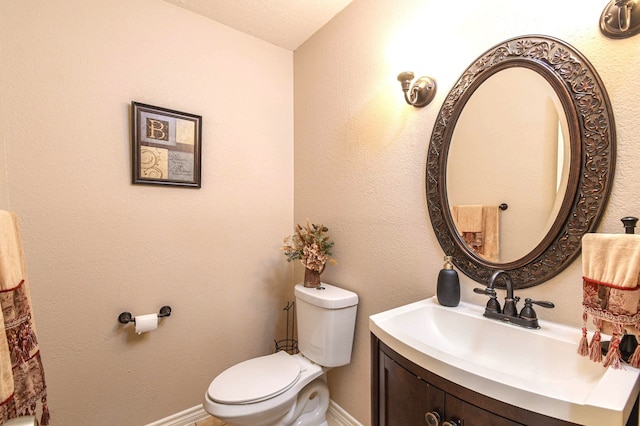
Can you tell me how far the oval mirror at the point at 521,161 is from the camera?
2.87 ft

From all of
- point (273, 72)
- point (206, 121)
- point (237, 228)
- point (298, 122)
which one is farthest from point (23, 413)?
point (273, 72)

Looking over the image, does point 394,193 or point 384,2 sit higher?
point 384,2

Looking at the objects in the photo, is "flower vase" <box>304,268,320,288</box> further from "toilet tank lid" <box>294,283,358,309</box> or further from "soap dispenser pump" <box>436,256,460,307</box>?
"soap dispenser pump" <box>436,256,460,307</box>

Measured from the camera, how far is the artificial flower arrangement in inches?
67.2

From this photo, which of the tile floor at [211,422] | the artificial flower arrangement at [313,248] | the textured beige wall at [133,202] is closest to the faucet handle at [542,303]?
the artificial flower arrangement at [313,248]

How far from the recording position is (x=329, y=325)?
5.09 feet

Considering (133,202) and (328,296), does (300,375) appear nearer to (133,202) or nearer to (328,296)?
(328,296)

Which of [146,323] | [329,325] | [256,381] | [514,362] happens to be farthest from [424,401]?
[146,323]

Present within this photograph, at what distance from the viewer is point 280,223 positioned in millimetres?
2139

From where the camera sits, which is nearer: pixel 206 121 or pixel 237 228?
pixel 206 121

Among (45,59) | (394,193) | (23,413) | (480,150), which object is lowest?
(23,413)

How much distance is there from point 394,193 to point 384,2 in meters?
0.99

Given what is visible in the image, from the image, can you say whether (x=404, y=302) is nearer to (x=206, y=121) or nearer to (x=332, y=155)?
(x=332, y=155)

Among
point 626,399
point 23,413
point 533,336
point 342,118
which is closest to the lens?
point 626,399
